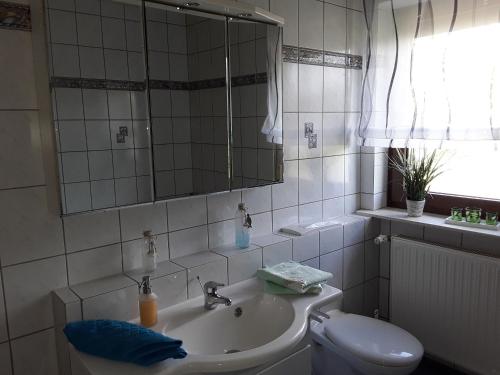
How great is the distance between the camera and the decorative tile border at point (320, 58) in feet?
6.51

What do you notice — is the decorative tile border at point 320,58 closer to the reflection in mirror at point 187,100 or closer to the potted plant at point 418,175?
the reflection in mirror at point 187,100

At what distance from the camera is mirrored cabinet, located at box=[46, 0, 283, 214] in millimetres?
1292

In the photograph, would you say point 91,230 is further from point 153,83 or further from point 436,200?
point 436,200

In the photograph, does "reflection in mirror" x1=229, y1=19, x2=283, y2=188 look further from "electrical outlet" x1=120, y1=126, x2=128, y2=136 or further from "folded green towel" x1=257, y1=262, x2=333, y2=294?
"electrical outlet" x1=120, y1=126, x2=128, y2=136

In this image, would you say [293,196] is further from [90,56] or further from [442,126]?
[90,56]

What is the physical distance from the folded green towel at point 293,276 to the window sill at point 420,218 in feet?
2.35

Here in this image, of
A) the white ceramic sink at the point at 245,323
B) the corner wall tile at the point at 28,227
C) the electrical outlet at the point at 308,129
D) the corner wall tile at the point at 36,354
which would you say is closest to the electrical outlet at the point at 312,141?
the electrical outlet at the point at 308,129

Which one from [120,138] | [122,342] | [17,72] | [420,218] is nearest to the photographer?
[122,342]

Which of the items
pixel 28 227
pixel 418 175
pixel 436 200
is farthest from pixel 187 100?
pixel 436 200

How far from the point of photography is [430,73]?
2014 millimetres

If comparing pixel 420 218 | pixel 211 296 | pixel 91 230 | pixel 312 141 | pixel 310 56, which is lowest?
pixel 211 296

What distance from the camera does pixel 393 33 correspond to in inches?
84.1

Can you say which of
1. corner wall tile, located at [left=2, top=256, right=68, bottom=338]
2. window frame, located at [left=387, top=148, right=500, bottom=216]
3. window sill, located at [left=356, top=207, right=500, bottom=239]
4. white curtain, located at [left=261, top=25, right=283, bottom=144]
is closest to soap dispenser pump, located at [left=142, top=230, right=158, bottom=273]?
corner wall tile, located at [left=2, top=256, right=68, bottom=338]

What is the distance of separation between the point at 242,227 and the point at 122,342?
2.47 ft
